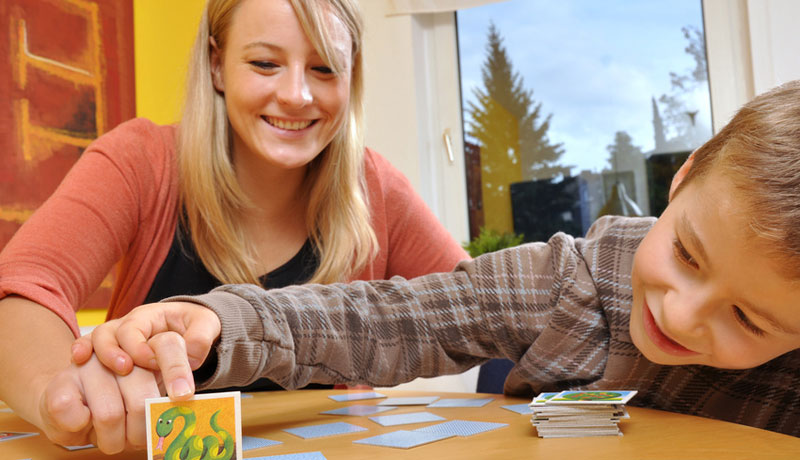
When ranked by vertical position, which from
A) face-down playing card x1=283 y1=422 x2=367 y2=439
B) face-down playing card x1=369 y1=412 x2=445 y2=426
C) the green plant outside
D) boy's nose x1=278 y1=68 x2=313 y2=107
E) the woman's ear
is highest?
the woman's ear

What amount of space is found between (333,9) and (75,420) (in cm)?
108

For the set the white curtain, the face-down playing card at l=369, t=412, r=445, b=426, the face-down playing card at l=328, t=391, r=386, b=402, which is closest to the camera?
the face-down playing card at l=369, t=412, r=445, b=426

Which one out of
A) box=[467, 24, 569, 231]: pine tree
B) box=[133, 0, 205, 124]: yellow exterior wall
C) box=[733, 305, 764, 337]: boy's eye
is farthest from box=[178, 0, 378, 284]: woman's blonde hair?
box=[467, 24, 569, 231]: pine tree

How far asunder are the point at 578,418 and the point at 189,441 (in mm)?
436

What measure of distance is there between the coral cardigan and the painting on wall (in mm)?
1164

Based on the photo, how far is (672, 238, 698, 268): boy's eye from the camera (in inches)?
34.2

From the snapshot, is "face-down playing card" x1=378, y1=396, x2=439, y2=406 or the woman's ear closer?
"face-down playing card" x1=378, y1=396, x2=439, y2=406

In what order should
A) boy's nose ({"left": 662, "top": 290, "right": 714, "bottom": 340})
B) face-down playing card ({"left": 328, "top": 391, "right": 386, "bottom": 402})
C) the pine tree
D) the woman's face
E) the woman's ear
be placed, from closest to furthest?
boy's nose ({"left": 662, "top": 290, "right": 714, "bottom": 340}) < face-down playing card ({"left": 328, "top": 391, "right": 386, "bottom": 402}) < the woman's face < the woman's ear < the pine tree

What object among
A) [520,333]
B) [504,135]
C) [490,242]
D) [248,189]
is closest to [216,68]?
[248,189]

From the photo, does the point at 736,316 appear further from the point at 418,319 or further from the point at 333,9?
the point at 333,9

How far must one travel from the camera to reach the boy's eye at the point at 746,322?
33.9 inches

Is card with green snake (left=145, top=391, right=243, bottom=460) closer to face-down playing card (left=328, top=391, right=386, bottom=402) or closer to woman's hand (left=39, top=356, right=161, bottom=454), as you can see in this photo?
woman's hand (left=39, top=356, right=161, bottom=454)

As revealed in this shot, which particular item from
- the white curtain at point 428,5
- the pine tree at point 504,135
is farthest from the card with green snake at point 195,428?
the pine tree at point 504,135

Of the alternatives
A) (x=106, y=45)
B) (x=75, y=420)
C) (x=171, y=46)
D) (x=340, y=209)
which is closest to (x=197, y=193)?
(x=340, y=209)
